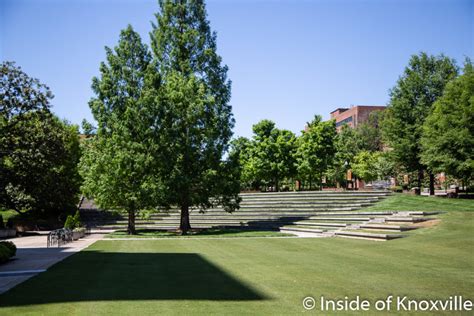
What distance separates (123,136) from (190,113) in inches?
211

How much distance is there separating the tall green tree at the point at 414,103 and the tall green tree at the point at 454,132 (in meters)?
6.35

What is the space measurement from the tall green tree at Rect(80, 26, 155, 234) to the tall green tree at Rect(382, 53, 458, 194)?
26.5 m

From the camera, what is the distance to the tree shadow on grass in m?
9.09

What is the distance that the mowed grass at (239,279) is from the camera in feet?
27.2

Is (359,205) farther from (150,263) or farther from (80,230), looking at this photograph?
(150,263)

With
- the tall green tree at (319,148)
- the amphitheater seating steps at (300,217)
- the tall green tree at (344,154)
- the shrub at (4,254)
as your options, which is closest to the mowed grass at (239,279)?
the shrub at (4,254)

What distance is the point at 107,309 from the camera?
26.2ft

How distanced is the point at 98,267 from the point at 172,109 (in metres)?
20.7

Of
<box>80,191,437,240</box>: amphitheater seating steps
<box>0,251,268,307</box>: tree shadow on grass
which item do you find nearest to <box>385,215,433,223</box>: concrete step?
<box>80,191,437,240</box>: amphitheater seating steps

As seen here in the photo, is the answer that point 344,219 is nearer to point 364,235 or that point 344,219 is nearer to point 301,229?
point 301,229

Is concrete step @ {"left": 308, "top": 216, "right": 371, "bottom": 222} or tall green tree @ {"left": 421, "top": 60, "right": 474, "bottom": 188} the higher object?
tall green tree @ {"left": 421, "top": 60, "right": 474, "bottom": 188}

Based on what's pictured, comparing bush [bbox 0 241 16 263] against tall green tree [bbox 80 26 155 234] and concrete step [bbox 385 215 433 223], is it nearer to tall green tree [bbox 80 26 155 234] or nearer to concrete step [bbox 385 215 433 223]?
tall green tree [bbox 80 26 155 234]

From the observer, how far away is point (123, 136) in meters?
32.8

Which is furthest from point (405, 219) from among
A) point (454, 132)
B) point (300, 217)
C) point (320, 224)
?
point (454, 132)
